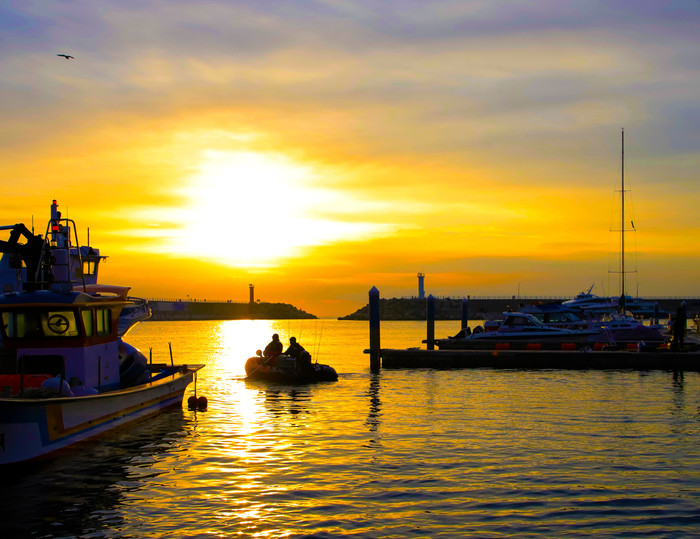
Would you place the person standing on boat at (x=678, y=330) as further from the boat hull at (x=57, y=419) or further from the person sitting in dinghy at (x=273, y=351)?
the boat hull at (x=57, y=419)

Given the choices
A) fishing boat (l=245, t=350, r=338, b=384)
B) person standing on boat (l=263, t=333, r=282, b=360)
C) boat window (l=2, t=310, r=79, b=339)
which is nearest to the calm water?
boat window (l=2, t=310, r=79, b=339)

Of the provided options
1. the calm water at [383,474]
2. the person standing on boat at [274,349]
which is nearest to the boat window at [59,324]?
the calm water at [383,474]

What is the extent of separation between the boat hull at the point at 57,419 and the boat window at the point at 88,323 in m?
1.76

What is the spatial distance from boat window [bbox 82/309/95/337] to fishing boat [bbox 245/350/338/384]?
1503 cm

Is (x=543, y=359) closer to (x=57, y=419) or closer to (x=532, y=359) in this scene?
(x=532, y=359)

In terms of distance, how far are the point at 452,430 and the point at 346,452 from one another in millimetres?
4260

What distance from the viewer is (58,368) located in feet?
63.7

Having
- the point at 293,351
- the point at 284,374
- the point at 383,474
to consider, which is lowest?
the point at 383,474

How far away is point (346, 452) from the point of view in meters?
18.8

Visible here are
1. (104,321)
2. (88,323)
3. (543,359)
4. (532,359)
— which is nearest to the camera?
(88,323)

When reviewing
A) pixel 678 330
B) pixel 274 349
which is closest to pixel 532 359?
pixel 678 330

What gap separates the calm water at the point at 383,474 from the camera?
42.1ft

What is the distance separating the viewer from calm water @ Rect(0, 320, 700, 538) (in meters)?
12.8

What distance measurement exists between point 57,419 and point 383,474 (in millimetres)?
7416
